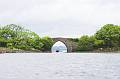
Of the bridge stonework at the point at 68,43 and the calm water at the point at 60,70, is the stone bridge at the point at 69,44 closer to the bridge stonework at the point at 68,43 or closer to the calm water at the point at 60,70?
the bridge stonework at the point at 68,43

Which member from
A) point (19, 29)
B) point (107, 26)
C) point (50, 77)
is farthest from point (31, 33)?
point (50, 77)

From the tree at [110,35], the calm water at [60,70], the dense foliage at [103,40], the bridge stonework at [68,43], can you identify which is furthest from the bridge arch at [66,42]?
Result: the calm water at [60,70]

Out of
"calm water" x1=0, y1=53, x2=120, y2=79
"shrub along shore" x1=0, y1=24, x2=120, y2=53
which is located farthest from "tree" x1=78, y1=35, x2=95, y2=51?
"calm water" x1=0, y1=53, x2=120, y2=79

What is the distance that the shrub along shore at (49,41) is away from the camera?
163125 millimetres

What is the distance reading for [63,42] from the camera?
558 feet

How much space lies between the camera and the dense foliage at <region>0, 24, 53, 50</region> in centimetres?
16862

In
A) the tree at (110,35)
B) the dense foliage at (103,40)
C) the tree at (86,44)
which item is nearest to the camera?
the dense foliage at (103,40)

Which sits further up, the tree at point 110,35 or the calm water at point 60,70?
the tree at point 110,35

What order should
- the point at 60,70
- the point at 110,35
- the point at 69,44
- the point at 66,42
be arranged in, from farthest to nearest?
the point at 66,42
the point at 69,44
the point at 110,35
the point at 60,70

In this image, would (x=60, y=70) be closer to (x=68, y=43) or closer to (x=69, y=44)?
(x=69, y=44)

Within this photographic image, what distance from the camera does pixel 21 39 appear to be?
173750 millimetres

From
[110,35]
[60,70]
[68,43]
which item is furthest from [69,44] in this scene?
[60,70]

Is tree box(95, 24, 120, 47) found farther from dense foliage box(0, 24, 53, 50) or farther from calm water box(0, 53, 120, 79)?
calm water box(0, 53, 120, 79)

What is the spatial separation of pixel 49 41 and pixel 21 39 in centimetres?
1208
